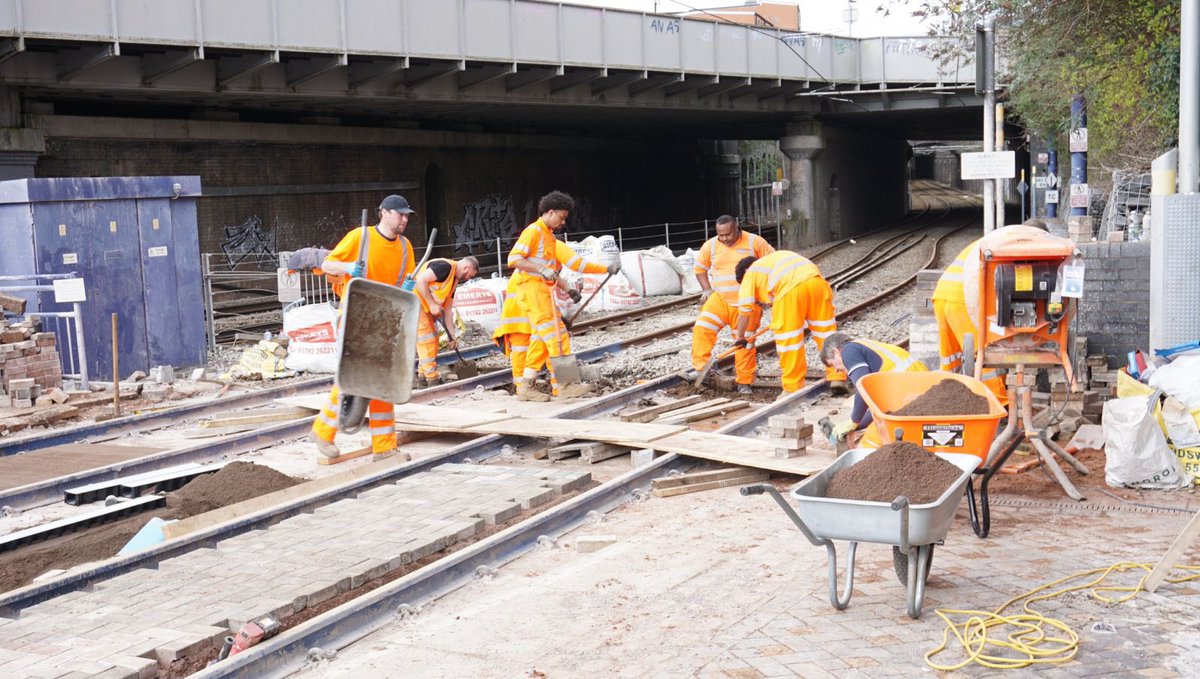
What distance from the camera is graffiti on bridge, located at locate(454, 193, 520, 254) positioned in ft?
119

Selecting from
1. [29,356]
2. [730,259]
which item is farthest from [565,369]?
[29,356]

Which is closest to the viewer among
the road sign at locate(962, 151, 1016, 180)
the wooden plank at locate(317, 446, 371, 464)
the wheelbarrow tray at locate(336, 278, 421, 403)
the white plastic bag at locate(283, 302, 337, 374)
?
the wheelbarrow tray at locate(336, 278, 421, 403)

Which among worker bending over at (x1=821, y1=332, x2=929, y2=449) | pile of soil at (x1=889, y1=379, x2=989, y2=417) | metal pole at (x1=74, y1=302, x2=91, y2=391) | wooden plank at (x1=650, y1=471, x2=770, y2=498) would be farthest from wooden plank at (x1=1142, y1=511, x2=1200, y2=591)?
metal pole at (x1=74, y1=302, x2=91, y2=391)

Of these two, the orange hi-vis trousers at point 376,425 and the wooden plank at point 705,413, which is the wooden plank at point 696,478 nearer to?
the orange hi-vis trousers at point 376,425

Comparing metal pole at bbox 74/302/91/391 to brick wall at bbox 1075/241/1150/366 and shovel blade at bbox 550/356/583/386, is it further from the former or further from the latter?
brick wall at bbox 1075/241/1150/366

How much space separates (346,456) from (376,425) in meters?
0.46

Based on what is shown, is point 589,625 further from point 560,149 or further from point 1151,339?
point 560,149

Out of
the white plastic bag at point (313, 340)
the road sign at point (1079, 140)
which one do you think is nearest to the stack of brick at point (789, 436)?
the white plastic bag at point (313, 340)

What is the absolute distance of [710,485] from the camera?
27.2 feet

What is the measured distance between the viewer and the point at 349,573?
20.7ft

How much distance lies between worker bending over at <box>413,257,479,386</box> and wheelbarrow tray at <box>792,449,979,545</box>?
8.01 metres

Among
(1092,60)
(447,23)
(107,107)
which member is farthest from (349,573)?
(107,107)

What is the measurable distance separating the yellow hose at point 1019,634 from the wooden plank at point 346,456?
5.36 meters

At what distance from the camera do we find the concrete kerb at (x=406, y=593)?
201 inches
